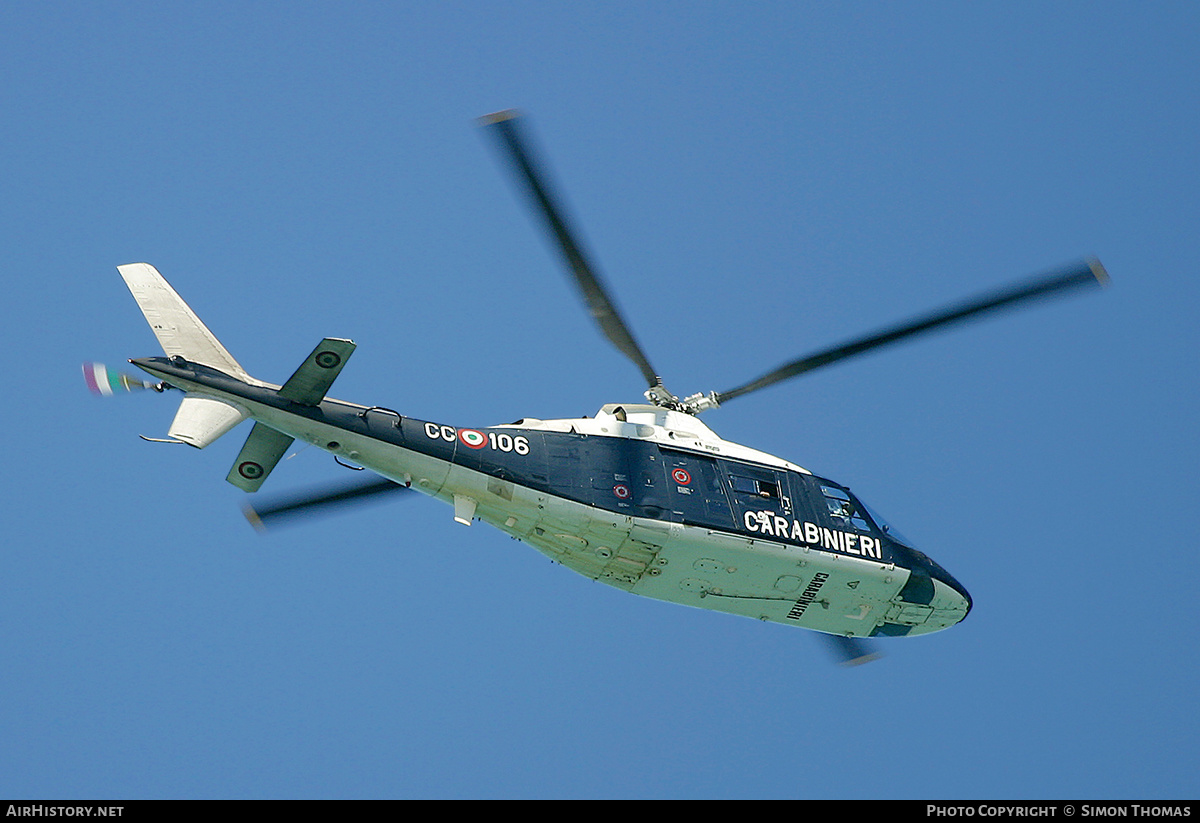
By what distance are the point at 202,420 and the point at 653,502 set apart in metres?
6.46

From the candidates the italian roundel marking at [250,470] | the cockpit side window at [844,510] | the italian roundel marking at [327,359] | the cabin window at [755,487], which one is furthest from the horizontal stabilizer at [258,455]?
the cockpit side window at [844,510]

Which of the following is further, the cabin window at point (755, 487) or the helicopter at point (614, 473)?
the cabin window at point (755, 487)

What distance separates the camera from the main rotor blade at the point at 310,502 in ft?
68.7

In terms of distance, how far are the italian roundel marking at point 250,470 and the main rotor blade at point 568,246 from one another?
17.1ft

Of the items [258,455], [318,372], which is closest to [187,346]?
[258,455]

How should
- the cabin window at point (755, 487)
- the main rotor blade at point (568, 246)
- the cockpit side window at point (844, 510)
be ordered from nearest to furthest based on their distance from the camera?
the main rotor blade at point (568, 246) → the cabin window at point (755, 487) → the cockpit side window at point (844, 510)

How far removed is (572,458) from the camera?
2088 centimetres

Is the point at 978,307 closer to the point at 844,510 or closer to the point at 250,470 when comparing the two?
the point at 844,510

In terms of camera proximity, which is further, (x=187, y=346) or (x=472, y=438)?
(x=472, y=438)

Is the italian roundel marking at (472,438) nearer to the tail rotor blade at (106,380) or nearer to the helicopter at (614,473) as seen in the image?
the helicopter at (614,473)

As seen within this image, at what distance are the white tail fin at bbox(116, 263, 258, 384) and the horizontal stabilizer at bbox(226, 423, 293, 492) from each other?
926 mm

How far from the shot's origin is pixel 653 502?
20875mm
